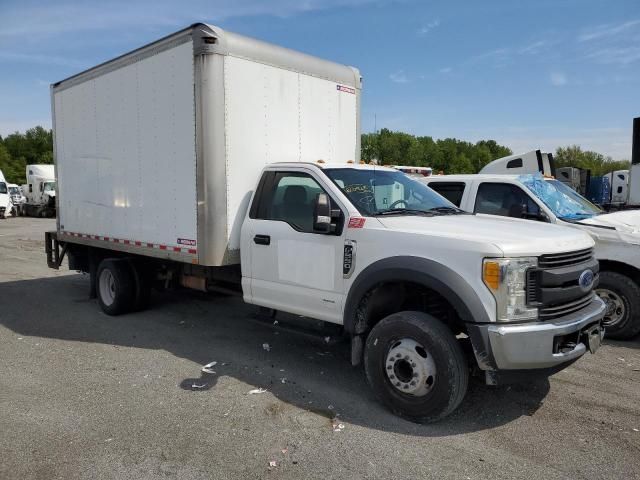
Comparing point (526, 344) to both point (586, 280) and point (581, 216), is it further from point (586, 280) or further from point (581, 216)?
point (581, 216)

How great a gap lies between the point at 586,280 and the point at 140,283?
579cm

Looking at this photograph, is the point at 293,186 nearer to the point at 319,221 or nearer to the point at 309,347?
the point at 319,221

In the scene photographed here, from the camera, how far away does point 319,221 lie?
456cm

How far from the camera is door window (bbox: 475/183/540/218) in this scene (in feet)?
22.3

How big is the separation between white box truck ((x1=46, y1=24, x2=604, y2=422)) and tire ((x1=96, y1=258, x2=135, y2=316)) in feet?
0.07

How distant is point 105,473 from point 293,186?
3.05 m

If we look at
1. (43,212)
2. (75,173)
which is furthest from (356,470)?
(43,212)

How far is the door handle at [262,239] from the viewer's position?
523 centimetres

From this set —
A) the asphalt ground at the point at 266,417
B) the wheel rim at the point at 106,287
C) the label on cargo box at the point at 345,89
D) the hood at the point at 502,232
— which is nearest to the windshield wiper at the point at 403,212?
the hood at the point at 502,232

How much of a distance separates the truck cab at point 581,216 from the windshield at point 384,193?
180 centimetres

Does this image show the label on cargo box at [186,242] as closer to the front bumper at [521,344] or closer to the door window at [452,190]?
the front bumper at [521,344]

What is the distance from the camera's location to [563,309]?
13.0 feet

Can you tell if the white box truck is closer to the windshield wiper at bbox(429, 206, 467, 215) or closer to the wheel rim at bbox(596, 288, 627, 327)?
the windshield wiper at bbox(429, 206, 467, 215)

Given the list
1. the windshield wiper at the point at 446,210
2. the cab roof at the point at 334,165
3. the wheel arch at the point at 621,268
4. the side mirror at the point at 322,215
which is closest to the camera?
the side mirror at the point at 322,215
